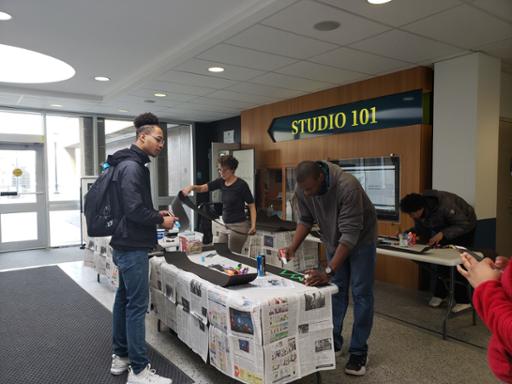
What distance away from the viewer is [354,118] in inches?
191

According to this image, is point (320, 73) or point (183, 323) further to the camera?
point (320, 73)

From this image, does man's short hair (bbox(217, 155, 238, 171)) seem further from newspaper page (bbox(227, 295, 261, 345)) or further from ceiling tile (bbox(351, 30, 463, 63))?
newspaper page (bbox(227, 295, 261, 345))

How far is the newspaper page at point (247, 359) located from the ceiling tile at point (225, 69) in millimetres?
2916

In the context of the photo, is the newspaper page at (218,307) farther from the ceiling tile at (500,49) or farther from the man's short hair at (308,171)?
the ceiling tile at (500,49)

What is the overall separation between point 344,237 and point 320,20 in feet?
5.71

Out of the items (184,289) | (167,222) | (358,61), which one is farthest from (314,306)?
(358,61)

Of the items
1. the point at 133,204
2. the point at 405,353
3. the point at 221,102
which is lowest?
the point at 405,353

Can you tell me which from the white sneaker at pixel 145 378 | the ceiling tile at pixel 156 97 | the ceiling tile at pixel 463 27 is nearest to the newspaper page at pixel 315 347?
the white sneaker at pixel 145 378

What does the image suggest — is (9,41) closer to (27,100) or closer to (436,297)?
(27,100)

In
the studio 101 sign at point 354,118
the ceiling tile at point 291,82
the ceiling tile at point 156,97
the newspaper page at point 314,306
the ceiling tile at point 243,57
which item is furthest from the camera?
the ceiling tile at point 156,97

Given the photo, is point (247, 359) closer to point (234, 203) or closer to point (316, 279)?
point (316, 279)

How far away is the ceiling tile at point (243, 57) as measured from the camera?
358cm

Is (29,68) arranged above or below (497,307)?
above

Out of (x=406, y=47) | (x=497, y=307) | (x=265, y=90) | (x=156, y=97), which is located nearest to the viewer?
(x=497, y=307)
